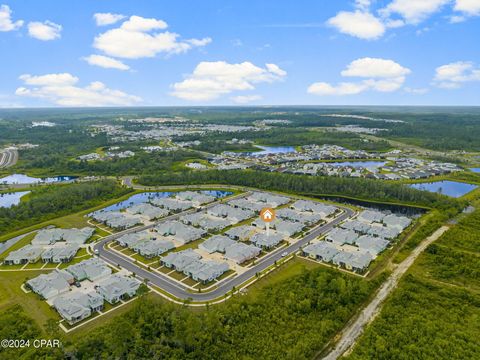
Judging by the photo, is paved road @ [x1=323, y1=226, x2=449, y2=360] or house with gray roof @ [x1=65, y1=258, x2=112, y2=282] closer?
paved road @ [x1=323, y1=226, x2=449, y2=360]

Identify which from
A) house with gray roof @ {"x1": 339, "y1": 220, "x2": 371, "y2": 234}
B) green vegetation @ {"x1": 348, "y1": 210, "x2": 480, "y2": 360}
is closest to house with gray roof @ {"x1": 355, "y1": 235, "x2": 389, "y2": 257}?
house with gray roof @ {"x1": 339, "y1": 220, "x2": 371, "y2": 234}

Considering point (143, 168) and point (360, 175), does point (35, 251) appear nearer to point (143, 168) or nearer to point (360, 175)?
point (143, 168)

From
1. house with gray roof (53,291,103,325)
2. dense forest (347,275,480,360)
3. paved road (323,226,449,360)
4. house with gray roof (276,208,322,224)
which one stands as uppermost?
house with gray roof (276,208,322,224)

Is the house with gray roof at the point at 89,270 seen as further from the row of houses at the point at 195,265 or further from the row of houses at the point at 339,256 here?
the row of houses at the point at 339,256

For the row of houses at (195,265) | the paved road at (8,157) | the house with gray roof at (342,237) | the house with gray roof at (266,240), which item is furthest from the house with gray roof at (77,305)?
the paved road at (8,157)

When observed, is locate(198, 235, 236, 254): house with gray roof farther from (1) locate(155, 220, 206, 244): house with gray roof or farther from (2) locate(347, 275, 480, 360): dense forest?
(2) locate(347, 275, 480, 360): dense forest

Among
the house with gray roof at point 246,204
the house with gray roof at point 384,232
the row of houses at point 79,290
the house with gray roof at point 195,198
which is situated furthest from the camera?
the house with gray roof at point 195,198
